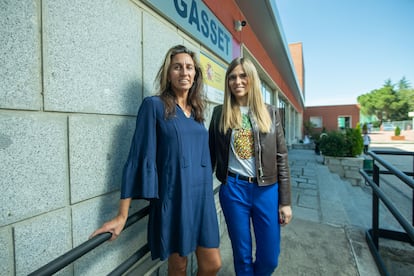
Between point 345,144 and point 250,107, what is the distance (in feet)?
21.8

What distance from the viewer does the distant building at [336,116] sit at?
2773 centimetres

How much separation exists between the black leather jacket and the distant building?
29.4 metres

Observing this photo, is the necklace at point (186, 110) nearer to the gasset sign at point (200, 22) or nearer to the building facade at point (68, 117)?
the building facade at point (68, 117)

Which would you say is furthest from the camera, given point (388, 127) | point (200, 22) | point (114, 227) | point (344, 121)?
point (388, 127)

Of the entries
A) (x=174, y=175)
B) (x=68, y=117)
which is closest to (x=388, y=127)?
(x=174, y=175)

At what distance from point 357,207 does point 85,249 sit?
4832mm

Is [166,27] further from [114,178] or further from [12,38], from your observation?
[114,178]

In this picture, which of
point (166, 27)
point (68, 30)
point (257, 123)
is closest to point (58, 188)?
point (68, 30)

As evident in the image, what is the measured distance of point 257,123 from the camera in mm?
1545

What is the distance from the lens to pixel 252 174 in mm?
1512

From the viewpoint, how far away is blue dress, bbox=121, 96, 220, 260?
3.53 feet

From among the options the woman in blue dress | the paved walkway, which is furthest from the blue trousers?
the paved walkway

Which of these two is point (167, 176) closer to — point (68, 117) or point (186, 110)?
point (186, 110)

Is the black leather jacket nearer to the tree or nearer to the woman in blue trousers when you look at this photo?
the woman in blue trousers
